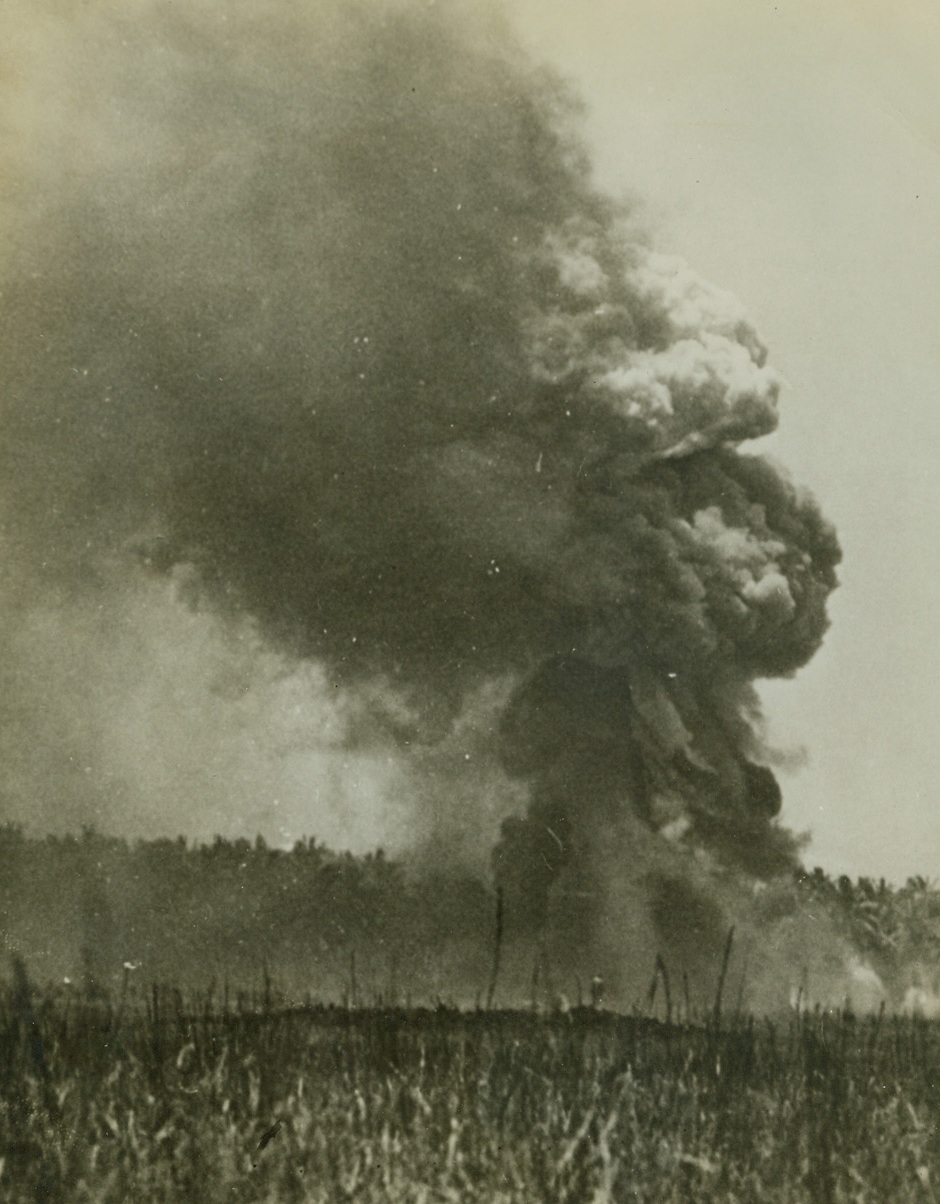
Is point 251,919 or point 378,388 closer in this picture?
point 251,919

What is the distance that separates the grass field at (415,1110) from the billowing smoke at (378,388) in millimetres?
805

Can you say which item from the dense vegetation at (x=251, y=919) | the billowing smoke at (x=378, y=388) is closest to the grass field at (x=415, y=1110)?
the dense vegetation at (x=251, y=919)

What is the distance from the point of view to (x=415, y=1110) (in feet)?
14.3

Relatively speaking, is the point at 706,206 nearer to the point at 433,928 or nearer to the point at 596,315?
the point at 596,315

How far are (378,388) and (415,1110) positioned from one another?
307 centimetres

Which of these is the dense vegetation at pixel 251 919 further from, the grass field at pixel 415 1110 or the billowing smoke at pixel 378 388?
the billowing smoke at pixel 378 388

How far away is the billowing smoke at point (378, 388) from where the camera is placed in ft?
14.6

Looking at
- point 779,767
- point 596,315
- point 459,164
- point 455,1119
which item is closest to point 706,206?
point 596,315

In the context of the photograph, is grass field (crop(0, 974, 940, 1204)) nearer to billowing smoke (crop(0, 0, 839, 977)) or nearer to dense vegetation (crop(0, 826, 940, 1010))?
dense vegetation (crop(0, 826, 940, 1010))

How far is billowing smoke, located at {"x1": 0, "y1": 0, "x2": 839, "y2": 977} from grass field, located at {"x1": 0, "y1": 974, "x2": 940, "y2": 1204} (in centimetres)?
80

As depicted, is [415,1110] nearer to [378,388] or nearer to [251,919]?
[251,919]

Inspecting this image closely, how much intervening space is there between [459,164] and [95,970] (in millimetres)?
3754

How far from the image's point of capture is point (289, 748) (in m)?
4.46

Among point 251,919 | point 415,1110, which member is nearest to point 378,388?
point 251,919
